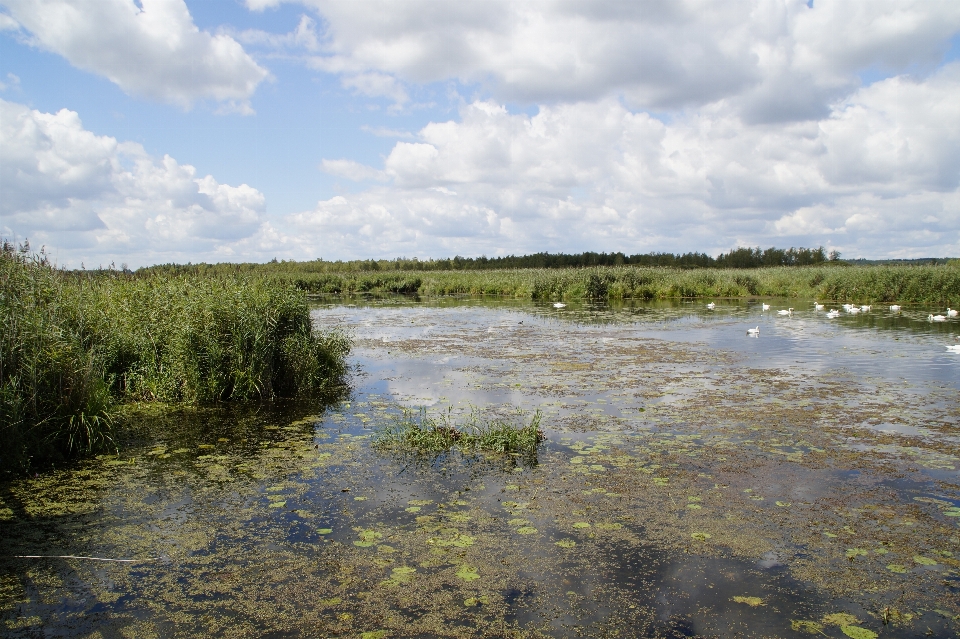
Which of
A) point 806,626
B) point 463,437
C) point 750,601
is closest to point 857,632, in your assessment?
point 806,626

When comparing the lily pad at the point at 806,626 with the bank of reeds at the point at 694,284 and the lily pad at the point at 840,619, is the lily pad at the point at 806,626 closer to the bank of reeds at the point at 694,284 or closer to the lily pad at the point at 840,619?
the lily pad at the point at 840,619

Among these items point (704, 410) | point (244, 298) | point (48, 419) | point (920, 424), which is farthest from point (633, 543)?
point (244, 298)

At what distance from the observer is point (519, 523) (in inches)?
201

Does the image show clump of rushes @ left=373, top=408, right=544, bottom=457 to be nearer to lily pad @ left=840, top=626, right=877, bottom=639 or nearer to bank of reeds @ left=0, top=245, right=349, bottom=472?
bank of reeds @ left=0, top=245, right=349, bottom=472

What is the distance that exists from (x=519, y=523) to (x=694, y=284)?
110 ft

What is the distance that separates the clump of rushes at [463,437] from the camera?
712 cm

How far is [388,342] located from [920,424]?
12371 mm

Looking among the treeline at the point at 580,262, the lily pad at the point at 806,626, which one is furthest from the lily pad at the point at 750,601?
the treeline at the point at 580,262

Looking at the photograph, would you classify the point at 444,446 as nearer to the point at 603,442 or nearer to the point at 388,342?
the point at 603,442

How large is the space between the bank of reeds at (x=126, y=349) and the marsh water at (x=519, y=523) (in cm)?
58

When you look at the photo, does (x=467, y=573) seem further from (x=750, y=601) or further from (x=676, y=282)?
(x=676, y=282)

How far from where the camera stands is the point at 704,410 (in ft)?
29.5

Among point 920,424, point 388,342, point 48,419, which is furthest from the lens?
point 388,342

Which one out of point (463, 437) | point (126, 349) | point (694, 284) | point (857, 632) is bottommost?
point (857, 632)
